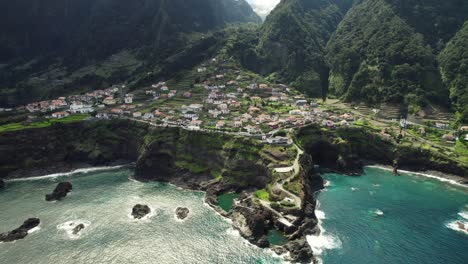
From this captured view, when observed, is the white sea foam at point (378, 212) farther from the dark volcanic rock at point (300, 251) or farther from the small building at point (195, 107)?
the small building at point (195, 107)

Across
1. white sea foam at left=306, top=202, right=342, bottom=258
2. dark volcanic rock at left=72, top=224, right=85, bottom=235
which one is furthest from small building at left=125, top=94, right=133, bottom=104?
white sea foam at left=306, top=202, right=342, bottom=258

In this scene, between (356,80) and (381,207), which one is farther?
(356,80)

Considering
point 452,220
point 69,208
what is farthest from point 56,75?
point 452,220

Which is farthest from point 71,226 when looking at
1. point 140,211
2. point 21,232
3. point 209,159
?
point 209,159

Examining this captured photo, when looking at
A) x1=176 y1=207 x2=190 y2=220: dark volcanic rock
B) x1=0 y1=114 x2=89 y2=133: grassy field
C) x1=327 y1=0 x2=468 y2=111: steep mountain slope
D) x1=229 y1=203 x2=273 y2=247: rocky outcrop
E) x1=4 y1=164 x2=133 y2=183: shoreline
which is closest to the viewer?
x1=229 y1=203 x2=273 y2=247: rocky outcrop

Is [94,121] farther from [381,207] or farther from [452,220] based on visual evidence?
[452,220]

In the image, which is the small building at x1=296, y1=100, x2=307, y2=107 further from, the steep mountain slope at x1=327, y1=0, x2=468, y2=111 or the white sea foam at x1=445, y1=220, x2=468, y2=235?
the white sea foam at x1=445, y1=220, x2=468, y2=235

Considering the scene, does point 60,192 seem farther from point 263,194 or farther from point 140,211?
point 263,194
